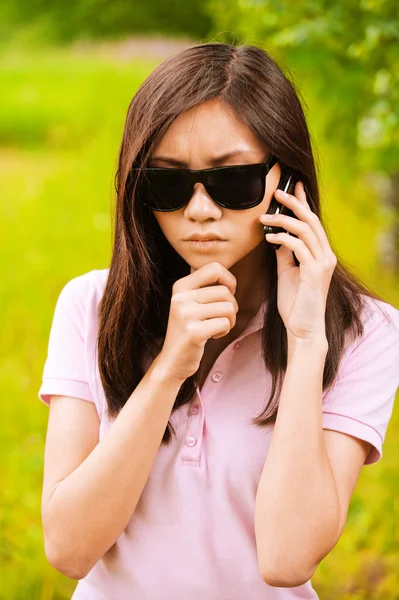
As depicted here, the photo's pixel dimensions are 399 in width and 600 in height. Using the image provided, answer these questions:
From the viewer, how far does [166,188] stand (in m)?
1.70

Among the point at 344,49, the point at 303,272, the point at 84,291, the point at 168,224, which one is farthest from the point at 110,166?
the point at 303,272

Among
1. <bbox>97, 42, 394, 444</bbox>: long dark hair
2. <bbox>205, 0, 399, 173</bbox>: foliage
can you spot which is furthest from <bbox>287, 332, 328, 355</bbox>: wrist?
<bbox>205, 0, 399, 173</bbox>: foliage

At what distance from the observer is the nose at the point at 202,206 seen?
169 cm

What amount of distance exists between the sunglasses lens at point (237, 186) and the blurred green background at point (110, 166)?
45 centimetres

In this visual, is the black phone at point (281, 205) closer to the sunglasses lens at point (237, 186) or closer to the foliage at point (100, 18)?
the sunglasses lens at point (237, 186)

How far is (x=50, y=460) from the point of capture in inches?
72.4

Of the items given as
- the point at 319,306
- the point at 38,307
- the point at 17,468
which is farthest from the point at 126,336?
the point at 38,307

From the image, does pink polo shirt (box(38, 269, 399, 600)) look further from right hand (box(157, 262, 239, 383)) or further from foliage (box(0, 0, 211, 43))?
foliage (box(0, 0, 211, 43))

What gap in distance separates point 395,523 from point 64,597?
1485 mm

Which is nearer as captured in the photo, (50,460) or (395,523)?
(50,460)

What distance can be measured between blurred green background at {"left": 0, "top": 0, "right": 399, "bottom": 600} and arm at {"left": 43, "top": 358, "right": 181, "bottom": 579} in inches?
23.7

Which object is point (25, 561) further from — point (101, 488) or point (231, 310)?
point (231, 310)

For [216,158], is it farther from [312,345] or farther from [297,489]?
[297,489]

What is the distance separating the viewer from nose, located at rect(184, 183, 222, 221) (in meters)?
1.69
